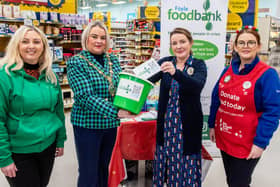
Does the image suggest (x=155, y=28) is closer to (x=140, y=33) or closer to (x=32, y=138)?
(x=140, y=33)

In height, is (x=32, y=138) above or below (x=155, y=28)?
below

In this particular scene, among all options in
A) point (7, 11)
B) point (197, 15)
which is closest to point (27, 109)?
point (197, 15)

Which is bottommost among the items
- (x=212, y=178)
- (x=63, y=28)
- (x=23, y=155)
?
(x=212, y=178)

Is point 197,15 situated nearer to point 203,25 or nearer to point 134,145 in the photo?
point 203,25

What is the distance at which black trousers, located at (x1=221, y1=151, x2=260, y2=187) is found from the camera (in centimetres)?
176

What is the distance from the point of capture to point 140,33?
30.1 feet

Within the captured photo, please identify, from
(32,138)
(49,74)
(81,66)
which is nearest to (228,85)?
(81,66)

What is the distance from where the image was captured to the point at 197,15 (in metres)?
3.04

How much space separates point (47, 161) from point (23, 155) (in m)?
0.21

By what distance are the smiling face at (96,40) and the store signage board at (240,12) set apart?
2723mm

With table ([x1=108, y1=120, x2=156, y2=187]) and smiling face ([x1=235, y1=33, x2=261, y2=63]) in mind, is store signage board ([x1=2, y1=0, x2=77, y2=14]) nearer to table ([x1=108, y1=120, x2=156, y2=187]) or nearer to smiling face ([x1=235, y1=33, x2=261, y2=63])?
table ([x1=108, y1=120, x2=156, y2=187])

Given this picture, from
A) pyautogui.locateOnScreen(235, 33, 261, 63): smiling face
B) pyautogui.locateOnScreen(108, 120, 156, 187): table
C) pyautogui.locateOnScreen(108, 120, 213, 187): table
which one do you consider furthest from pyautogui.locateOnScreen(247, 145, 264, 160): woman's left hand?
pyautogui.locateOnScreen(108, 120, 156, 187): table

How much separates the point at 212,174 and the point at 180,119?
167cm

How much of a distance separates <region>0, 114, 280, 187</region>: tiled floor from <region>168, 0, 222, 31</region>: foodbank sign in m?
1.95
